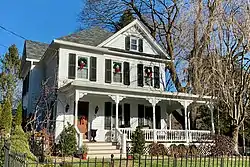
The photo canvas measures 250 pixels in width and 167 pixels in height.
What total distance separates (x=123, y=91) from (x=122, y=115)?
266 centimetres

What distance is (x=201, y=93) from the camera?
17.4 metres

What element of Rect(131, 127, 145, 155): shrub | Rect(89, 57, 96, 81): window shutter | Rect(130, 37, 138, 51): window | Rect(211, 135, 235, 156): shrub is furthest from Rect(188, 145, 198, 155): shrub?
Rect(130, 37, 138, 51): window

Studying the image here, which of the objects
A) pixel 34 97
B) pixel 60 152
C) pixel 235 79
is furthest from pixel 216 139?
pixel 34 97

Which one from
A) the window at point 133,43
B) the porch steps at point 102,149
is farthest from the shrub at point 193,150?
the window at point 133,43

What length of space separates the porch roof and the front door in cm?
137

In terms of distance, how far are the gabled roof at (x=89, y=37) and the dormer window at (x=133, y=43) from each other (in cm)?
149

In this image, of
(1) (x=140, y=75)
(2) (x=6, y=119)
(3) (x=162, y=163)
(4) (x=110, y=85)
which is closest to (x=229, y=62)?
(1) (x=140, y=75)

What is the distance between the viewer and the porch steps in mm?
15695

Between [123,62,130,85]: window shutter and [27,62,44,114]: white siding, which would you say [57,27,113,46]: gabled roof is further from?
[27,62,44,114]: white siding

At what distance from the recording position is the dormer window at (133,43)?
2128cm

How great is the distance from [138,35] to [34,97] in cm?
896

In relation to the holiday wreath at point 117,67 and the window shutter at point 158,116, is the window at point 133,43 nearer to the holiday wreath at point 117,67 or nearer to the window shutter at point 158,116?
the holiday wreath at point 117,67

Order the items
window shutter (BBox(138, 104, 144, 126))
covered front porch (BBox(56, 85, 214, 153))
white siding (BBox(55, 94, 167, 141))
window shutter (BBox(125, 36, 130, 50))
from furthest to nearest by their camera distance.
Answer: window shutter (BBox(125, 36, 130, 50)) → window shutter (BBox(138, 104, 144, 126)) → white siding (BBox(55, 94, 167, 141)) → covered front porch (BBox(56, 85, 214, 153))

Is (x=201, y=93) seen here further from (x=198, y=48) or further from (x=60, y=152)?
(x=60, y=152)
